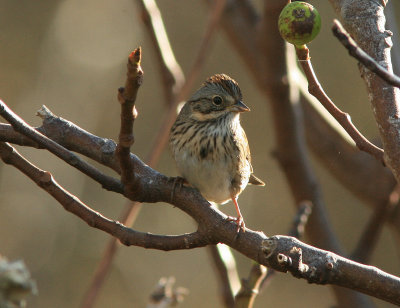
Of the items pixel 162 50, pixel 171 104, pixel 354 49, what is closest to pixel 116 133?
pixel 162 50

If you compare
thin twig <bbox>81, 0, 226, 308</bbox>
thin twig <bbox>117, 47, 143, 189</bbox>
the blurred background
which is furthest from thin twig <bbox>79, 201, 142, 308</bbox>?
the blurred background

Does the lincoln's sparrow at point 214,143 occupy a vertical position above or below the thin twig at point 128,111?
above

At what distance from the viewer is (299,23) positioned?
1772mm

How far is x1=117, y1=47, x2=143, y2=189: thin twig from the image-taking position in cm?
151

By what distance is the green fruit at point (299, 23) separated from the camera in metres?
1.78

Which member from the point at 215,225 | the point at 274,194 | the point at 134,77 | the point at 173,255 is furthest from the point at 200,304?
the point at 134,77

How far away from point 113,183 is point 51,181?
0.59 feet

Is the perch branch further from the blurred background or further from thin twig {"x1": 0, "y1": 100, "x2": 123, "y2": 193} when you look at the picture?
the blurred background

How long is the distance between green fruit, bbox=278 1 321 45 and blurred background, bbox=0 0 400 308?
572cm

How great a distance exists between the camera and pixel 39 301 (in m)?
7.35

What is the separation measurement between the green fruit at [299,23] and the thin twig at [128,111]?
45cm

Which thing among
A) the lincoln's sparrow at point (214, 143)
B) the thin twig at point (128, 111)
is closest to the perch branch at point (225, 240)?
the thin twig at point (128, 111)

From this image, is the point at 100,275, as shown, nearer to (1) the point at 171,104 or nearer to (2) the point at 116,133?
(1) the point at 171,104

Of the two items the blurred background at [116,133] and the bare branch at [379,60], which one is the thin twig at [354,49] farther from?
the blurred background at [116,133]
